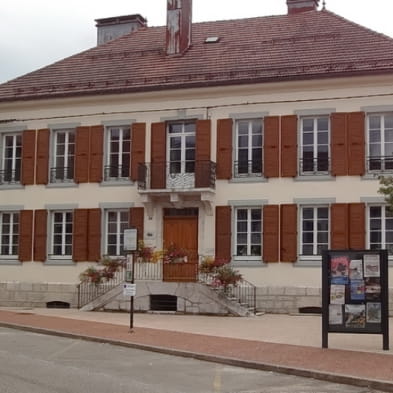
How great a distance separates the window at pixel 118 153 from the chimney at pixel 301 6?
326 inches

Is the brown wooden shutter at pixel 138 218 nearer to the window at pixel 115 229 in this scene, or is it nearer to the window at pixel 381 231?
the window at pixel 115 229

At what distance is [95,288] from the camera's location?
79.7 ft

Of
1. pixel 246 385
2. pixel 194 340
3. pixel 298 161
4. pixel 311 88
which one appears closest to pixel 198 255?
pixel 298 161

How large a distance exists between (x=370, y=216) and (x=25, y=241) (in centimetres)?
1176

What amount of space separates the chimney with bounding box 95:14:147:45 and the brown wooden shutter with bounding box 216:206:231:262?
36.9 ft

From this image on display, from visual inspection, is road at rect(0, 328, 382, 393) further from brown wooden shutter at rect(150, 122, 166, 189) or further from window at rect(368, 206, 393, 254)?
window at rect(368, 206, 393, 254)

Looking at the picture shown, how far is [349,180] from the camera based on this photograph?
2252 cm

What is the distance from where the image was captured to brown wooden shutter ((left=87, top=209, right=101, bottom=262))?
2469cm

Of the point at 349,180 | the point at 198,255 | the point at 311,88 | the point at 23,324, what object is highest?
the point at 311,88

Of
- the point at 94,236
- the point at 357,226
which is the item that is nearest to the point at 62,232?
the point at 94,236

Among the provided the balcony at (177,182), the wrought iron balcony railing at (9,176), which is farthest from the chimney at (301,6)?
the wrought iron balcony railing at (9,176)

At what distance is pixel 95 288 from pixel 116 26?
501 inches

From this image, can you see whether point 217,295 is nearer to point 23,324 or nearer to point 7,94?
point 23,324

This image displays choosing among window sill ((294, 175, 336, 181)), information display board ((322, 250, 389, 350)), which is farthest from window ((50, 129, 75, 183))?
information display board ((322, 250, 389, 350))
